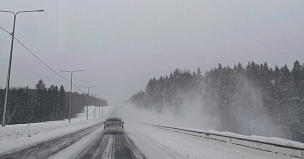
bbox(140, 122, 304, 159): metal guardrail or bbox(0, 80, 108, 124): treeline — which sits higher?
bbox(0, 80, 108, 124): treeline

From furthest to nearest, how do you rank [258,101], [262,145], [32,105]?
[32,105], [258,101], [262,145]

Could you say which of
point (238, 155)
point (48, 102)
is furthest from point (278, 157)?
point (48, 102)

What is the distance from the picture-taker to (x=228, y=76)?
61938mm

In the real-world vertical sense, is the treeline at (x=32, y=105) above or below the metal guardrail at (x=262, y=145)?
above

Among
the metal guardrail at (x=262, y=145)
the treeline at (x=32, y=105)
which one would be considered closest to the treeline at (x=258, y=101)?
the metal guardrail at (x=262, y=145)

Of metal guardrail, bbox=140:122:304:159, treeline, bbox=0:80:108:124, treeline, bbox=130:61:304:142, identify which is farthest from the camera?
treeline, bbox=0:80:108:124

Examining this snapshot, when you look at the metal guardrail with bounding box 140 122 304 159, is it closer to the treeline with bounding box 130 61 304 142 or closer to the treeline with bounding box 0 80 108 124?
the treeline with bounding box 130 61 304 142

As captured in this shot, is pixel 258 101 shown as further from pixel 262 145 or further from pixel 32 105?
pixel 32 105

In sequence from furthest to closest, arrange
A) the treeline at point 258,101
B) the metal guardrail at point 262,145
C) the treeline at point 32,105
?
the treeline at point 32,105, the treeline at point 258,101, the metal guardrail at point 262,145

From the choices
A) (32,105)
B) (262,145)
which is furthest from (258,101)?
(32,105)

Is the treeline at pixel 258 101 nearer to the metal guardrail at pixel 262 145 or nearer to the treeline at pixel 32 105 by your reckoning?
the metal guardrail at pixel 262 145

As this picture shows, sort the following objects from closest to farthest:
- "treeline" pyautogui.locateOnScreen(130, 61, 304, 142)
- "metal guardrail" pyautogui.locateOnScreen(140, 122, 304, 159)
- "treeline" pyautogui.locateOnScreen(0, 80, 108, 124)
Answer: "metal guardrail" pyautogui.locateOnScreen(140, 122, 304, 159)
"treeline" pyautogui.locateOnScreen(130, 61, 304, 142)
"treeline" pyautogui.locateOnScreen(0, 80, 108, 124)

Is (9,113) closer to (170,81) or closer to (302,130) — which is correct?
(170,81)

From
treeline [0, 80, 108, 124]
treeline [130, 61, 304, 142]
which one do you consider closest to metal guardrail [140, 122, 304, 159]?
treeline [130, 61, 304, 142]
